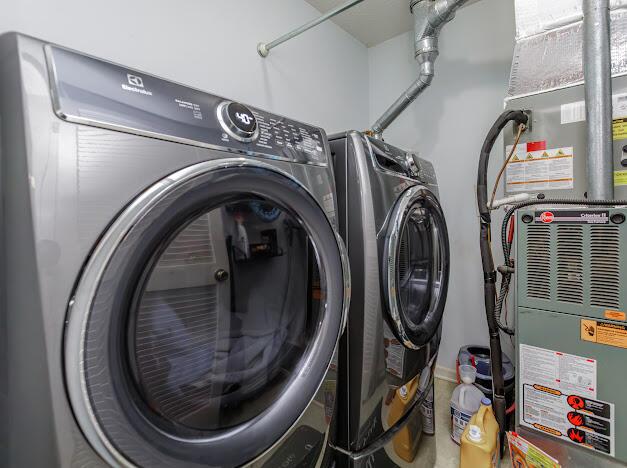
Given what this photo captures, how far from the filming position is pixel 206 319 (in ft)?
2.29

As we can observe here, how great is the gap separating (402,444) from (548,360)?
61 centimetres

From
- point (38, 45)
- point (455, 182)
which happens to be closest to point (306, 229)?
point (38, 45)

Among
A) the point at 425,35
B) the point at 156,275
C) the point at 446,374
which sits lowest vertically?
the point at 446,374

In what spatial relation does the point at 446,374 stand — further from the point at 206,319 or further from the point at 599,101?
the point at 206,319

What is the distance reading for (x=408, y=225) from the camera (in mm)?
1225

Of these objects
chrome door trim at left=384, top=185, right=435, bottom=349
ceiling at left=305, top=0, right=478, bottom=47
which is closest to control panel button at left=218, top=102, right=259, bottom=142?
chrome door trim at left=384, top=185, right=435, bottom=349

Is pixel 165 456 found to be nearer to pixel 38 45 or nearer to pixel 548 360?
pixel 38 45

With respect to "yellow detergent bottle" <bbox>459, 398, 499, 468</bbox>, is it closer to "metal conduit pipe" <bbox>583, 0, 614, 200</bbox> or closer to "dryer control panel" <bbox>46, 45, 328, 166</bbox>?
"metal conduit pipe" <bbox>583, 0, 614, 200</bbox>

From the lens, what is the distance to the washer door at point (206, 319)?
48cm

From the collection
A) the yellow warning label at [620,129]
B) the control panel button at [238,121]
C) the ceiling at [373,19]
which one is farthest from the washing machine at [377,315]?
the ceiling at [373,19]

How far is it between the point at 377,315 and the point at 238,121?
689mm

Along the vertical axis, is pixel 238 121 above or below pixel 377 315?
above

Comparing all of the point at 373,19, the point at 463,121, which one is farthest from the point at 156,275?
the point at 373,19

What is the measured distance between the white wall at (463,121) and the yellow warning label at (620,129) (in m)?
0.78
